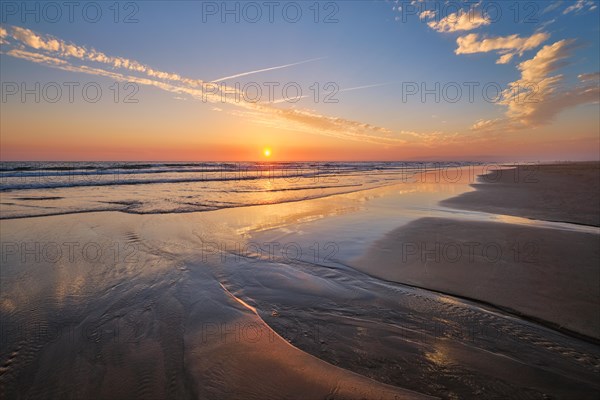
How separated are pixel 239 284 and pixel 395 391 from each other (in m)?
2.93

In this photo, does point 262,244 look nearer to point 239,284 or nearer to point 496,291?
point 239,284

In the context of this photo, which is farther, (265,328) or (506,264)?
(506,264)

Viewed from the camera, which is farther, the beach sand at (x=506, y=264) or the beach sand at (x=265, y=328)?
the beach sand at (x=506, y=264)

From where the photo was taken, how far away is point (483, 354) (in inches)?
116

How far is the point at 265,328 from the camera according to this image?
3.46 meters

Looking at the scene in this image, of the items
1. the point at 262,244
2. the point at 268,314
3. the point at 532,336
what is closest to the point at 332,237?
the point at 262,244

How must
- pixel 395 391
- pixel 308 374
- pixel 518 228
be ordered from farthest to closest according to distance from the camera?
pixel 518 228
pixel 308 374
pixel 395 391

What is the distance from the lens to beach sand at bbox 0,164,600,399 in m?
2.56

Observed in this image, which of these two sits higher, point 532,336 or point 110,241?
point 110,241

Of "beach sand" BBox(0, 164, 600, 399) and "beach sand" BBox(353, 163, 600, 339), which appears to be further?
"beach sand" BBox(353, 163, 600, 339)

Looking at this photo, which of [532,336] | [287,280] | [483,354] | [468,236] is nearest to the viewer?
[483,354]

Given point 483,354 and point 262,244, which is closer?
point 483,354

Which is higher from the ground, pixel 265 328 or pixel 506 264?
pixel 506 264

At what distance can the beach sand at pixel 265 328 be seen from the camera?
8.41 feet
